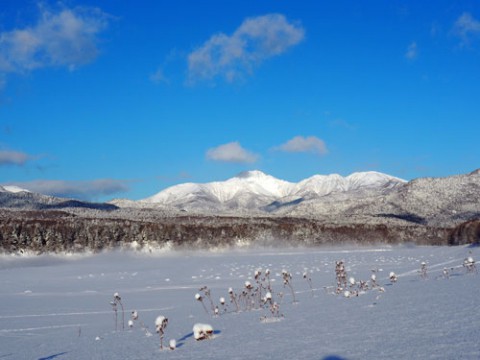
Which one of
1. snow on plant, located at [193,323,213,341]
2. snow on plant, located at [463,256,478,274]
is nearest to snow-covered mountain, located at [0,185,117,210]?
snow on plant, located at [463,256,478,274]

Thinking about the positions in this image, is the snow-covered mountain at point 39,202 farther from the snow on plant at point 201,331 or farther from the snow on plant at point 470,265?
the snow on plant at point 201,331

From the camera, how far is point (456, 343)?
4281mm

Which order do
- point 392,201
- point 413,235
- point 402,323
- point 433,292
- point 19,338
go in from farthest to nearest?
1. point 392,201
2. point 413,235
3. point 19,338
4. point 433,292
5. point 402,323

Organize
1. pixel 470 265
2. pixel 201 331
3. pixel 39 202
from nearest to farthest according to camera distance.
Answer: pixel 201 331
pixel 470 265
pixel 39 202

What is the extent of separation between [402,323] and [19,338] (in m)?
8.07

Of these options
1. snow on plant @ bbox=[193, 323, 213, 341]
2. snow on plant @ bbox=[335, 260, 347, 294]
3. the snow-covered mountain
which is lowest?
snow on plant @ bbox=[193, 323, 213, 341]

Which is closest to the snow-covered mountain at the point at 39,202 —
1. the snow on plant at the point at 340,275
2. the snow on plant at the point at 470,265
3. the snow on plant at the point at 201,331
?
the snow on plant at the point at 340,275

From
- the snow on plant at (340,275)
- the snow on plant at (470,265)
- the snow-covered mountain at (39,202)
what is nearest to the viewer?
the snow on plant at (470,265)

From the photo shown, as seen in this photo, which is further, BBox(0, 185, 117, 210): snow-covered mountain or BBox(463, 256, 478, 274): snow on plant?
BBox(0, 185, 117, 210): snow-covered mountain

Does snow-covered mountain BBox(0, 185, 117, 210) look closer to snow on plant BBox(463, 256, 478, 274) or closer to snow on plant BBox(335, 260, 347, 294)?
snow on plant BBox(335, 260, 347, 294)

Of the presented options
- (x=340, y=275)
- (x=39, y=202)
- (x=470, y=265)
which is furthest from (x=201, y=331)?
(x=39, y=202)

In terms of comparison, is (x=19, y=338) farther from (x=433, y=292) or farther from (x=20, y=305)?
(x=20, y=305)

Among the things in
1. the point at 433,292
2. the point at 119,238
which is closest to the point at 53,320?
the point at 433,292

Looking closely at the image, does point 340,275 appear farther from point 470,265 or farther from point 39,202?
point 39,202
